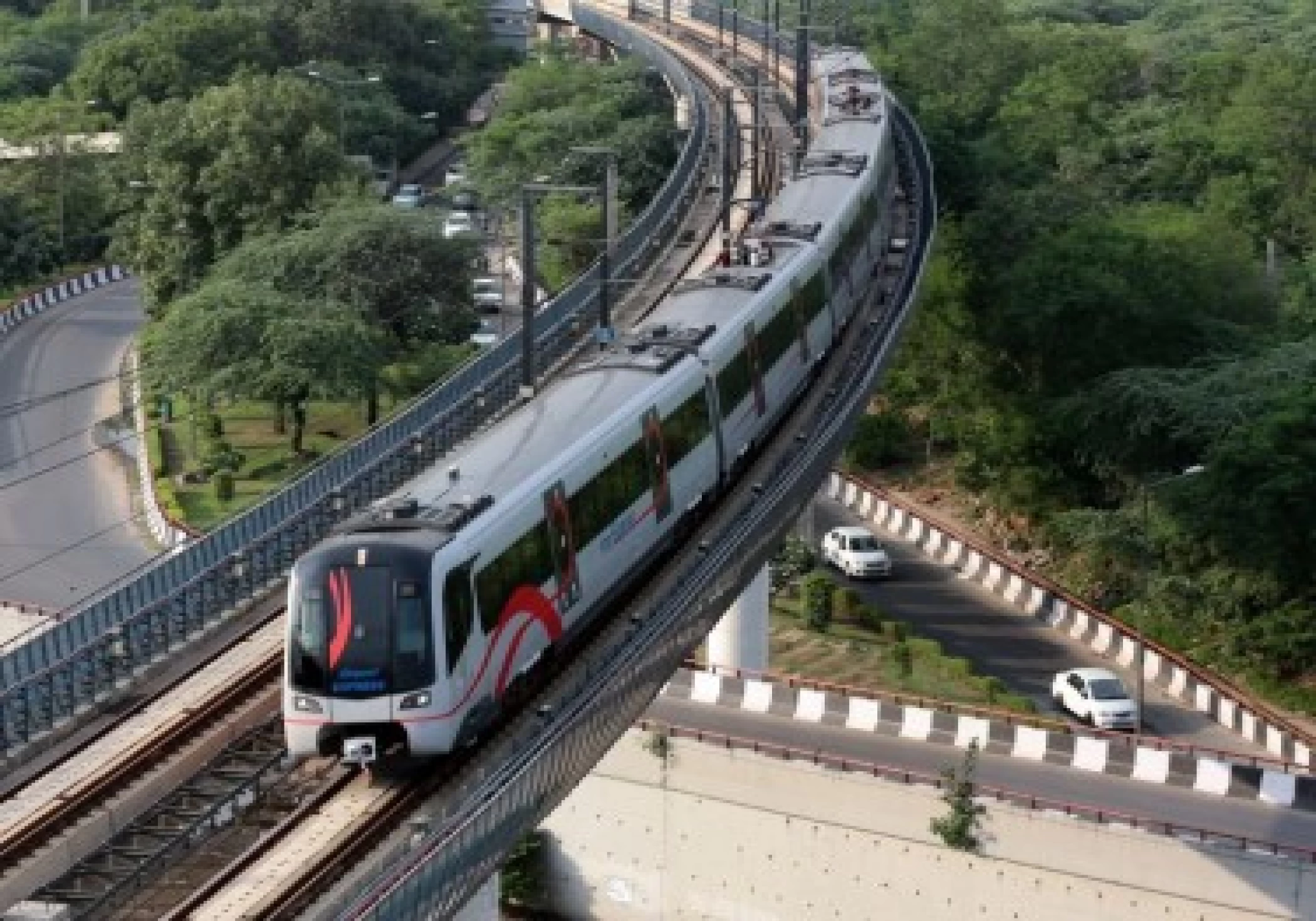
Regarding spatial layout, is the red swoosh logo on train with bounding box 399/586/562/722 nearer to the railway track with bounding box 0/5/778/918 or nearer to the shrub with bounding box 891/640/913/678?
the railway track with bounding box 0/5/778/918

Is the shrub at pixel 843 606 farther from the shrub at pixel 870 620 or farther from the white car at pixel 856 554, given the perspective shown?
the white car at pixel 856 554

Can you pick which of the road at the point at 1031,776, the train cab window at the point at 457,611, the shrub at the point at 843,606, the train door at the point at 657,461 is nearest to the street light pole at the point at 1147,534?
the shrub at the point at 843,606

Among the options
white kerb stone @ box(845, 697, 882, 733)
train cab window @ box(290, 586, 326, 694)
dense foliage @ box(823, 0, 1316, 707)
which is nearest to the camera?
train cab window @ box(290, 586, 326, 694)

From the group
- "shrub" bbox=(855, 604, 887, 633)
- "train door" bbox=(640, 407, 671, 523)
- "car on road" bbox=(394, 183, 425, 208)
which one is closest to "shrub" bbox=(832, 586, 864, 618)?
"shrub" bbox=(855, 604, 887, 633)

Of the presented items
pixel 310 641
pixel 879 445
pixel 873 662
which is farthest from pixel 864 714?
pixel 879 445

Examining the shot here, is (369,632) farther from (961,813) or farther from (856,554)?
(856,554)

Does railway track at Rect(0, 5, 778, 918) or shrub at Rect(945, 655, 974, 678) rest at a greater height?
railway track at Rect(0, 5, 778, 918)

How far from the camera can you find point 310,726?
26.1m

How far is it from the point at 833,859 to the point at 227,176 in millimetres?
35553

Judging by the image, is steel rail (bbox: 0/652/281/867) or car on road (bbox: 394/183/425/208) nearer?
steel rail (bbox: 0/652/281/867)

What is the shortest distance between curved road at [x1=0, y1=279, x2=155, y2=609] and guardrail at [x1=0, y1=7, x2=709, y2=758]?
24.8 ft

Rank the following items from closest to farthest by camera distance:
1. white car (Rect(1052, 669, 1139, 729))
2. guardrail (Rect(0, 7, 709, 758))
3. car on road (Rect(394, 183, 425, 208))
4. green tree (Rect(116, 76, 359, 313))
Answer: guardrail (Rect(0, 7, 709, 758))
white car (Rect(1052, 669, 1139, 729))
green tree (Rect(116, 76, 359, 313))
car on road (Rect(394, 183, 425, 208))

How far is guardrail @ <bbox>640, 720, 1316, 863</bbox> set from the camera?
120 ft

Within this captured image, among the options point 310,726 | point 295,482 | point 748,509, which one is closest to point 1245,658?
point 748,509
